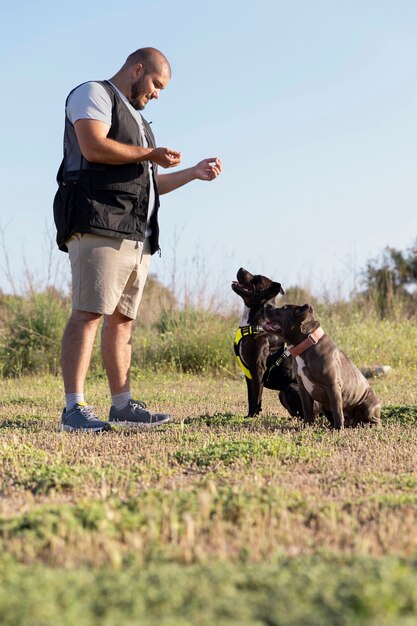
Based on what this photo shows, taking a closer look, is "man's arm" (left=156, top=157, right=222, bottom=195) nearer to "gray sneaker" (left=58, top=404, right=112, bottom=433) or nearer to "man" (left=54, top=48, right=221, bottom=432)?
"man" (left=54, top=48, right=221, bottom=432)

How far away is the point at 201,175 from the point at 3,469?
2995 millimetres

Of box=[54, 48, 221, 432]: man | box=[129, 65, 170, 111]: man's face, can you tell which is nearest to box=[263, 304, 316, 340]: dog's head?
box=[54, 48, 221, 432]: man

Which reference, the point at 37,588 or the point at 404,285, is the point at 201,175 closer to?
the point at 37,588

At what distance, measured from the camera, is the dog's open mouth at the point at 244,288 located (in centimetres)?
753

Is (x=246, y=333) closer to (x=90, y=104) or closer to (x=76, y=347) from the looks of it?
(x=76, y=347)

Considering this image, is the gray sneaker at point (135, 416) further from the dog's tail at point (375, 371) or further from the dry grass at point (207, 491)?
the dog's tail at point (375, 371)

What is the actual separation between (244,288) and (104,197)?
191cm

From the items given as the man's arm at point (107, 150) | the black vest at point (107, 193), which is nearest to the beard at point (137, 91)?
the black vest at point (107, 193)

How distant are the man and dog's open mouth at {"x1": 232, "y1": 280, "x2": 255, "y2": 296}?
1.19 meters

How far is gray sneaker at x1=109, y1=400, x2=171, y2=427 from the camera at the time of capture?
21.8 ft

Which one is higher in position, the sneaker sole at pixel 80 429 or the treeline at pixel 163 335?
the treeline at pixel 163 335

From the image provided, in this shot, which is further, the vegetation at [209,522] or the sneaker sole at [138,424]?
the sneaker sole at [138,424]

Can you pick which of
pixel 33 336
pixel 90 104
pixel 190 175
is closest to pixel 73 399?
pixel 190 175

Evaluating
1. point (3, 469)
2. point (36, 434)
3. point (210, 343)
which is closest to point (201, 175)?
point (36, 434)
